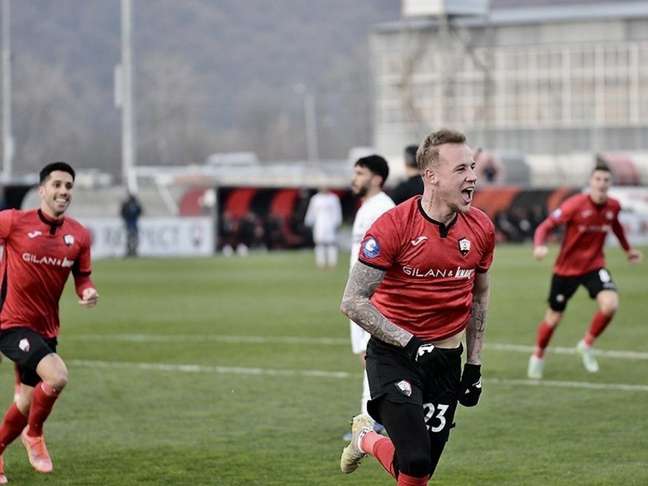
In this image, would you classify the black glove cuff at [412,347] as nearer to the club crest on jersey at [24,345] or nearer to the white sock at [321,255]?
the club crest on jersey at [24,345]

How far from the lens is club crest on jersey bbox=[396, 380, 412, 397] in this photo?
8109 mm

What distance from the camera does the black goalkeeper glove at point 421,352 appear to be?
8.01 m

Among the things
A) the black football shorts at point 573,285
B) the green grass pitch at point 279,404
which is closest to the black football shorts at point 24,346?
the green grass pitch at point 279,404

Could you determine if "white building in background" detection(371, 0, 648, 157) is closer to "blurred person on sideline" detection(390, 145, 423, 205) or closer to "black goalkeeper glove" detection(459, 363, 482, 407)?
"blurred person on sideline" detection(390, 145, 423, 205)

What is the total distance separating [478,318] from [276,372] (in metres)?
8.69

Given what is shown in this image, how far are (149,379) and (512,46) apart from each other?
9733 cm

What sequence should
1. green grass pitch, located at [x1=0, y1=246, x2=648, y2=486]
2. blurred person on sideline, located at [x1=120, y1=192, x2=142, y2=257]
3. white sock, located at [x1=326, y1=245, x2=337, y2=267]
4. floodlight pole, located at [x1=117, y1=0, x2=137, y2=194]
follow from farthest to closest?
1. floodlight pole, located at [x1=117, y1=0, x2=137, y2=194]
2. blurred person on sideline, located at [x1=120, y1=192, x2=142, y2=257]
3. white sock, located at [x1=326, y1=245, x2=337, y2=267]
4. green grass pitch, located at [x1=0, y1=246, x2=648, y2=486]

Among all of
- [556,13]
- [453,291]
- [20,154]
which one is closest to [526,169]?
[556,13]

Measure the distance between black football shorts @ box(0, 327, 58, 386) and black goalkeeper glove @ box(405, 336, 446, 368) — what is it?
3574 mm

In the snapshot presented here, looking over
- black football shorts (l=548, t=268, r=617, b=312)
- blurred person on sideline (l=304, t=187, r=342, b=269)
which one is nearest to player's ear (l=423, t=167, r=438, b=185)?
black football shorts (l=548, t=268, r=617, b=312)

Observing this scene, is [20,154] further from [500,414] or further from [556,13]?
[500,414]

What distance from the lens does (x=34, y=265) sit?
1082 centimetres

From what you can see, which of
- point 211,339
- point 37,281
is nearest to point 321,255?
point 211,339

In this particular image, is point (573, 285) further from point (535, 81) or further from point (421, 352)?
point (535, 81)
